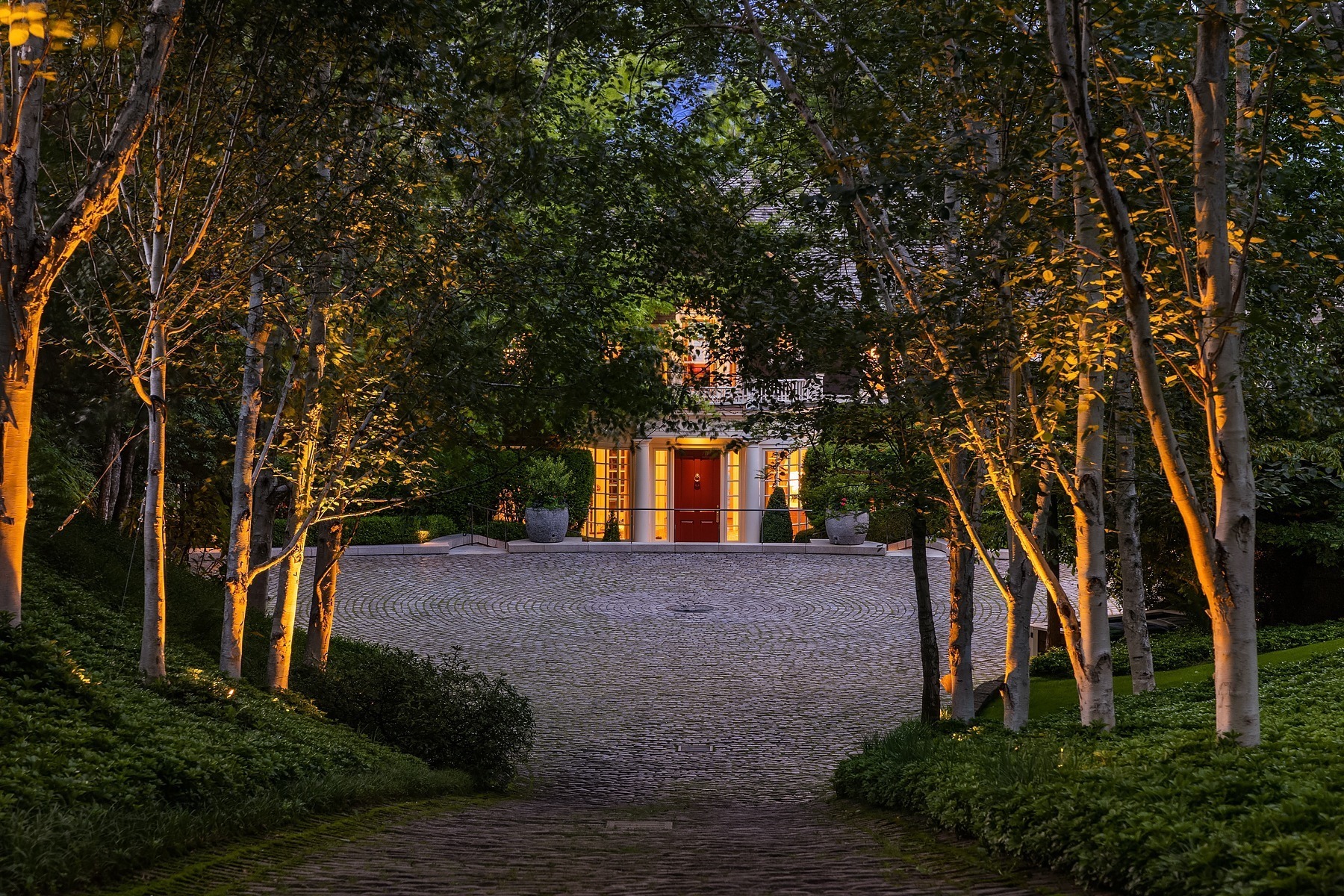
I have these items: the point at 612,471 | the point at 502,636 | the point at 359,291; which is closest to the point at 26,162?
the point at 359,291

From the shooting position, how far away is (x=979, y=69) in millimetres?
6840

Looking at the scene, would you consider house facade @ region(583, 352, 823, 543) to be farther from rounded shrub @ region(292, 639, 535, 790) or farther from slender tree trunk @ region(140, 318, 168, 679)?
slender tree trunk @ region(140, 318, 168, 679)

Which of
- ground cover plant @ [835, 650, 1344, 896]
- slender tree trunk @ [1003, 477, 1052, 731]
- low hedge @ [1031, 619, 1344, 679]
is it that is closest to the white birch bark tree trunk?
ground cover plant @ [835, 650, 1344, 896]

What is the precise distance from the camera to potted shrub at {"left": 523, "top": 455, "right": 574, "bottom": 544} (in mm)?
29953

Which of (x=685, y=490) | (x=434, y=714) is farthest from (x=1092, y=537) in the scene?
(x=685, y=490)

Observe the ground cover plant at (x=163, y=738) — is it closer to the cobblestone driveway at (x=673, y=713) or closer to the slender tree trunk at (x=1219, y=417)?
the cobblestone driveway at (x=673, y=713)

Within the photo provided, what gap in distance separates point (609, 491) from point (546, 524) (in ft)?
13.0

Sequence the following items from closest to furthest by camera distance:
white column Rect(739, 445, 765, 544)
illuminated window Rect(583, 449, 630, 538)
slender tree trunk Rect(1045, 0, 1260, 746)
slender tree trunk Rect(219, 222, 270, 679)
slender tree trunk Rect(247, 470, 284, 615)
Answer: slender tree trunk Rect(1045, 0, 1260, 746) → slender tree trunk Rect(219, 222, 270, 679) → slender tree trunk Rect(247, 470, 284, 615) → white column Rect(739, 445, 765, 544) → illuminated window Rect(583, 449, 630, 538)

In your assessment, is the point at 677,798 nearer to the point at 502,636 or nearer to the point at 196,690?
the point at 196,690

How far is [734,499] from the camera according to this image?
33344mm

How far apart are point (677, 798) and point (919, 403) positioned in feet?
14.6

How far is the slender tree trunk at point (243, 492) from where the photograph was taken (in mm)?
9711

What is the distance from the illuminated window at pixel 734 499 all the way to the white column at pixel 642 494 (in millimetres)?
2459

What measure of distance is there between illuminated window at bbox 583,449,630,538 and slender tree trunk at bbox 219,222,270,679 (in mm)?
23084
